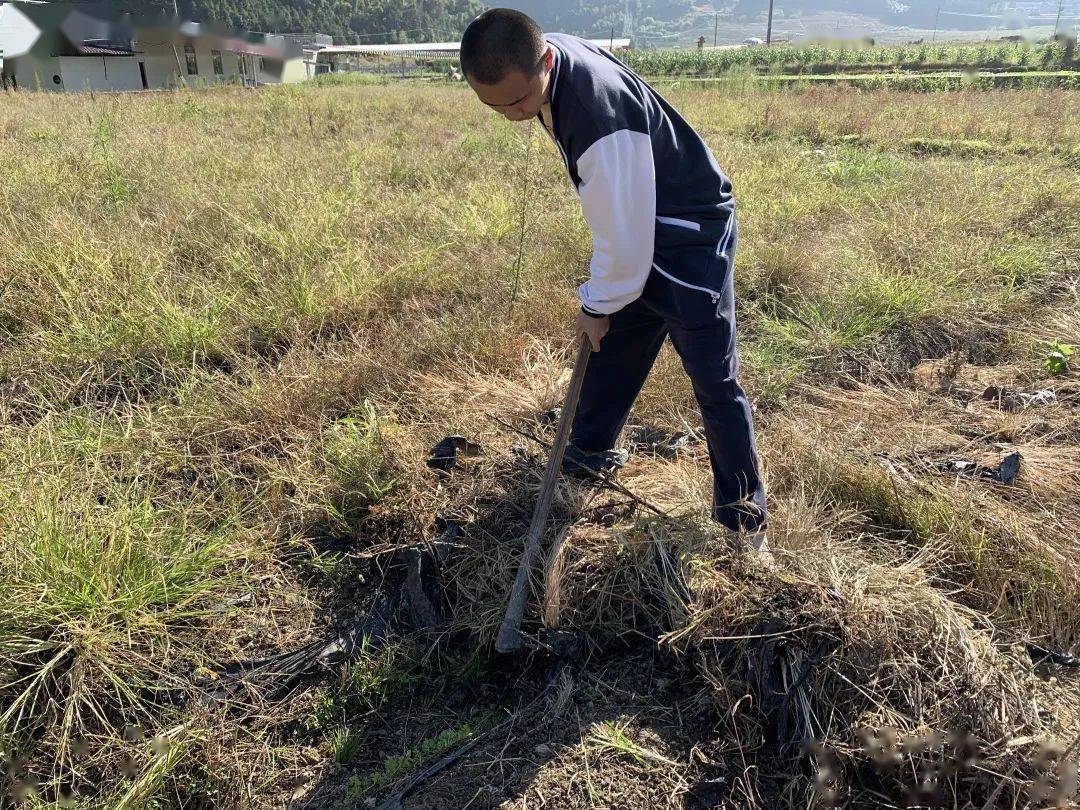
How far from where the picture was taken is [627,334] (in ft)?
6.80

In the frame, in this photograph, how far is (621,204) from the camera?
4.90 ft

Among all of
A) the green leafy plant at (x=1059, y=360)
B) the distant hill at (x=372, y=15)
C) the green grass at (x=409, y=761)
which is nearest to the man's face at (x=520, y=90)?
the green grass at (x=409, y=761)

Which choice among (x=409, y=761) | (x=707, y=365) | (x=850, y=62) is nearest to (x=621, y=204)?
(x=707, y=365)

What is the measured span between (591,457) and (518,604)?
2.30 ft

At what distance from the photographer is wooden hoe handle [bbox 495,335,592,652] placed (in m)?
1.73

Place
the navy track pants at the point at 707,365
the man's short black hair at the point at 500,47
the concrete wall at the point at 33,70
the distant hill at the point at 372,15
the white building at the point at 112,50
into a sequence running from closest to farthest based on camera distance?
the man's short black hair at the point at 500,47 < the navy track pants at the point at 707,365 < the white building at the point at 112,50 < the concrete wall at the point at 33,70 < the distant hill at the point at 372,15

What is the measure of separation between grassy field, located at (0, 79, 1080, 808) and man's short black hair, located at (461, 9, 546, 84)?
131 centimetres

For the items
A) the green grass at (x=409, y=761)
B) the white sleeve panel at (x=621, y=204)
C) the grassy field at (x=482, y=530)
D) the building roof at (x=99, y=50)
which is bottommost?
the green grass at (x=409, y=761)

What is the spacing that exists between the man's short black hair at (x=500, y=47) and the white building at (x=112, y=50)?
10493 mm

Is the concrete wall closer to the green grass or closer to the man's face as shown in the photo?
the man's face

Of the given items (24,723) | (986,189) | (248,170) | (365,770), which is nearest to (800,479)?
(365,770)

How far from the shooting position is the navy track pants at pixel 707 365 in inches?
67.3

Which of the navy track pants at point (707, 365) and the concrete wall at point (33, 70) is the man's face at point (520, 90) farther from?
the concrete wall at point (33, 70)

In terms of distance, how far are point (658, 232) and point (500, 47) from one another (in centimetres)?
60
